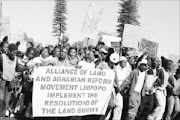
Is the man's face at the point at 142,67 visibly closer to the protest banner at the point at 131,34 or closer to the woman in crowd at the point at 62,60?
the woman in crowd at the point at 62,60

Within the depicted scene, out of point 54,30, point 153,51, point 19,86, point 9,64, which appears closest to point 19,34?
point 153,51

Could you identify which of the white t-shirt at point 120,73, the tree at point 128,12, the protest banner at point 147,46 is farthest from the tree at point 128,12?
the white t-shirt at point 120,73

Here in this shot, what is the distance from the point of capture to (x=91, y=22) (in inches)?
429

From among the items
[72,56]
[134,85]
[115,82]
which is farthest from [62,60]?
[134,85]

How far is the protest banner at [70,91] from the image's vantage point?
281 inches

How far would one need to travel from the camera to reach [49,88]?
7.21 metres

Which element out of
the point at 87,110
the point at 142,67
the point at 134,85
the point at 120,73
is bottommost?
the point at 87,110

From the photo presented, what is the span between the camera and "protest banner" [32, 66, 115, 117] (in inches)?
281

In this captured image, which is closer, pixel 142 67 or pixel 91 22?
pixel 142 67

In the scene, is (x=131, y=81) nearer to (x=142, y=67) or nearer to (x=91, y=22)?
(x=142, y=67)

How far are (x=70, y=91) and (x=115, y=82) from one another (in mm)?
1191

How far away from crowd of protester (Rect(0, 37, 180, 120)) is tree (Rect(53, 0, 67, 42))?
161 feet

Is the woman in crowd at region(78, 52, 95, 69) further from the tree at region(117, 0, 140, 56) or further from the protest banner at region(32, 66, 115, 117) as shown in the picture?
the tree at region(117, 0, 140, 56)

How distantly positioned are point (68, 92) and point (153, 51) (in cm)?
646
